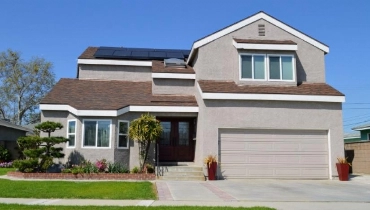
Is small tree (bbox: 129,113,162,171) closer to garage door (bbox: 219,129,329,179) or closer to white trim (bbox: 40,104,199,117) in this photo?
white trim (bbox: 40,104,199,117)

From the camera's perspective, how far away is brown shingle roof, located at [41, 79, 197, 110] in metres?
17.9

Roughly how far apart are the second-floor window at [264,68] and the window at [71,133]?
8.85 meters

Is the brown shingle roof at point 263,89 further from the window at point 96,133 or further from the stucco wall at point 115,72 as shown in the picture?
the stucco wall at point 115,72

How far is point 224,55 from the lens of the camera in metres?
18.6

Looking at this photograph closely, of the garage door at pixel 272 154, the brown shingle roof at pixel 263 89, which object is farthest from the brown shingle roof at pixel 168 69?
the garage door at pixel 272 154

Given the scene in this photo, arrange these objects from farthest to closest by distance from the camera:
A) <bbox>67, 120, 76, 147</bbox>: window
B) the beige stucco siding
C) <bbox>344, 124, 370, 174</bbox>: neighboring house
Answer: <bbox>344, 124, 370, 174</bbox>: neighboring house, the beige stucco siding, <bbox>67, 120, 76, 147</bbox>: window

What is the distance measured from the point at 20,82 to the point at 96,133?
1214 inches

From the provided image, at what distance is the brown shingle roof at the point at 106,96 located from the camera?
1789cm

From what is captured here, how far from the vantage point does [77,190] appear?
11891 millimetres

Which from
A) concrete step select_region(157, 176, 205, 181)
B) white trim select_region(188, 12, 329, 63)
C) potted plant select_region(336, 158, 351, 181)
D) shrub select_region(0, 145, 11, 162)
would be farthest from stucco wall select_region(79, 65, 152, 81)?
potted plant select_region(336, 158, 351, 181)

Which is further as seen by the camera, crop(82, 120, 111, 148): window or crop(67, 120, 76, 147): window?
crop(67, 120, 76, 147): window

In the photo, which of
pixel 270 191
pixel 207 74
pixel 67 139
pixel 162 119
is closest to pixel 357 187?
pixel 270 191

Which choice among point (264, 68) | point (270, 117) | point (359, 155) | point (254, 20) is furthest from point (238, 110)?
point (359, 155)

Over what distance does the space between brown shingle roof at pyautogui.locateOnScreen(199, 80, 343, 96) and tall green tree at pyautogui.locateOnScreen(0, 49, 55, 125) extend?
3258 cm
